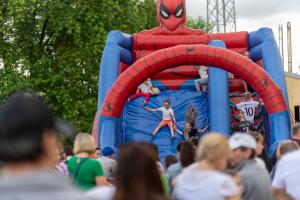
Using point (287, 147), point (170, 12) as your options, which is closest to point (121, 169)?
point (287, 147)

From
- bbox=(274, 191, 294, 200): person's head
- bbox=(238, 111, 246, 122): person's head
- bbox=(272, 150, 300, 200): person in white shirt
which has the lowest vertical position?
bbox=(274, 191, 294, 200): person's head

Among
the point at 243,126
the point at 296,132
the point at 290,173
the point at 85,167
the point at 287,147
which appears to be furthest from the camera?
the point at 243,126

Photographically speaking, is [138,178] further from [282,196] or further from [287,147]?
[287,147]

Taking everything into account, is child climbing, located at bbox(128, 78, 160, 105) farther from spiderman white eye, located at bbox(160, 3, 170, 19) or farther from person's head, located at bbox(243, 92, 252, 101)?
spiderman white eye, located at bbox(160, 3, 170, 19)

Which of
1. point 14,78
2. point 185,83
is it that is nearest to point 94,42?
point 14,78

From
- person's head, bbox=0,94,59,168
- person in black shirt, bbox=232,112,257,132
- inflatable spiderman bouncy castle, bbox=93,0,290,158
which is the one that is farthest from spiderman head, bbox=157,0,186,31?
person's head, bbox=0,94,59,168

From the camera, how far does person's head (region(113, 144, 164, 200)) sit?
115 inches

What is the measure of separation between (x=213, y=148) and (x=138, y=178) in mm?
1166

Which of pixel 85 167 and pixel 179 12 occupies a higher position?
pixel 179 12

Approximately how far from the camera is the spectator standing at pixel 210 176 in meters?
3.96

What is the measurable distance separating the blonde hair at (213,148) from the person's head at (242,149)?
0.94m

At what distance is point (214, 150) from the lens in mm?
4008

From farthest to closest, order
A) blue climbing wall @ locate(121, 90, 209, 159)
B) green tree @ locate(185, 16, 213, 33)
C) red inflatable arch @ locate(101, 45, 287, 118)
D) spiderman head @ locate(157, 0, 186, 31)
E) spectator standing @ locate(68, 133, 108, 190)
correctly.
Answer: green tree @ locate(185, 16, 213, 33) < spiderman head @ locate(157, 0, 186, 31) < blue climbing wall @ locate(121, 90, 209, 159) < red inflatable arch @ locate(101, 45, 287, 118) < spectator standing @ locate(68, 133, 108, 190)

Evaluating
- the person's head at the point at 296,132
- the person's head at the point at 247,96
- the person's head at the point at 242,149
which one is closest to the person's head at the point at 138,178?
the person's head at the point at 242,149
